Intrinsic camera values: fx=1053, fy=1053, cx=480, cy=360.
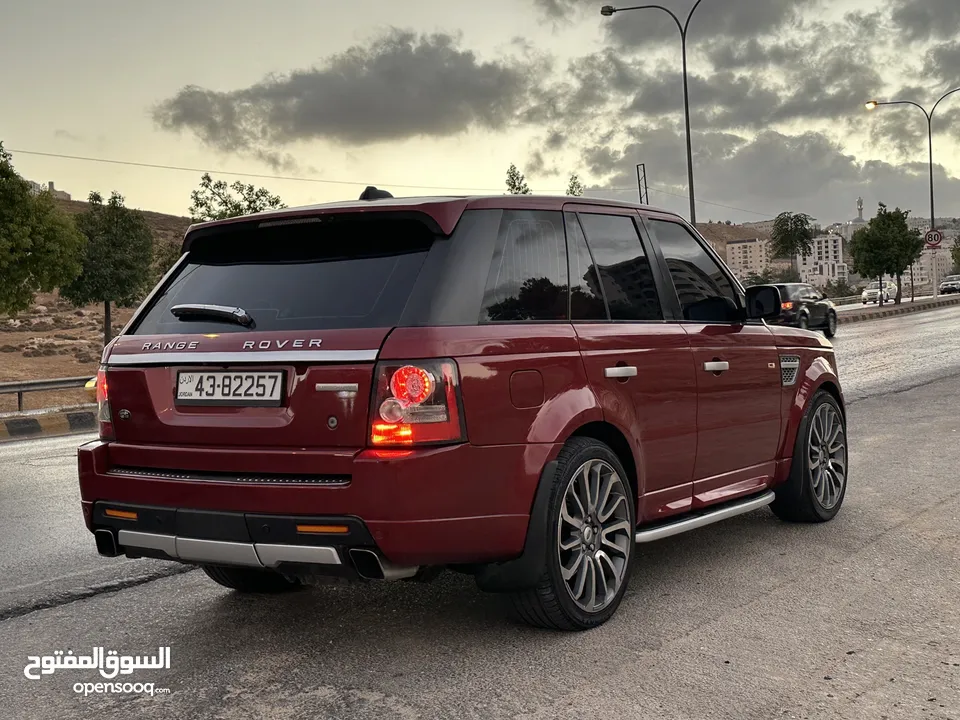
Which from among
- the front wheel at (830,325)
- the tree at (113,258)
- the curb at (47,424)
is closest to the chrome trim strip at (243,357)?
the curb at (47,424)

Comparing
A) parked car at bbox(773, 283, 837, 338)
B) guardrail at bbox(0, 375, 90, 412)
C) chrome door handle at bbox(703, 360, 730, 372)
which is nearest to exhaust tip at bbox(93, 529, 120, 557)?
chrome door handle at bbox(703, 360, 730, 372)

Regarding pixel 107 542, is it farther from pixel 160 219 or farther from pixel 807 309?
pixel 160 219

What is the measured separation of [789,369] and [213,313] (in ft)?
10.8

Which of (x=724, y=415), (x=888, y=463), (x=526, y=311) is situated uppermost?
(x=526, y=311)

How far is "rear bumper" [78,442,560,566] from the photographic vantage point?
3.62 metres

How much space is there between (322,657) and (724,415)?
7.68 feet

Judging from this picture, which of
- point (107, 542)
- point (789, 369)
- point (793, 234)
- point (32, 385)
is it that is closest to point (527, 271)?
point (107, 542)

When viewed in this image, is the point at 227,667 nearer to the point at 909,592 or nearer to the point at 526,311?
the point at 526,311

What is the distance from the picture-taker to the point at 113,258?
5388cm

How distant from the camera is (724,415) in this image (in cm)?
521

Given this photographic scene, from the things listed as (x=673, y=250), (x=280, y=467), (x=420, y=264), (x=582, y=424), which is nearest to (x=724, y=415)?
(x=673, y=250)

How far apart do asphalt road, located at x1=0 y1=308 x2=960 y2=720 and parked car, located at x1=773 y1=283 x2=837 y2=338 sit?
2256 centimetres

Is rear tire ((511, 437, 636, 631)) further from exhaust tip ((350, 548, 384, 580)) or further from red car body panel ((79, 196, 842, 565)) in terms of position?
exhaust tip ((350, 548, 384, 580))

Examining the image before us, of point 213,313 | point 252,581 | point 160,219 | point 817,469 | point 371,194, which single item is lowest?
point 252,581
